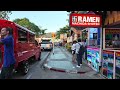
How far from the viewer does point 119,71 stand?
8.22 meters

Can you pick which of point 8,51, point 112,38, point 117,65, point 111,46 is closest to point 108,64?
point 117,65

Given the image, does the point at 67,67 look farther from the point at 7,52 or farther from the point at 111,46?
the point at 7,52

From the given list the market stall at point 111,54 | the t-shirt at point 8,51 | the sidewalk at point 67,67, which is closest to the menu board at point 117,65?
the market stall at point 111,54

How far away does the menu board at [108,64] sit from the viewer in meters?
9.24

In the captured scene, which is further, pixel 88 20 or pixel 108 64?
pixel 88 20

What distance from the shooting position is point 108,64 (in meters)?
9.74

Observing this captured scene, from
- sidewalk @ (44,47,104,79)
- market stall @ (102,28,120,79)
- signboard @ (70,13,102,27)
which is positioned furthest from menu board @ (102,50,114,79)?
signboard @ (70,13,102,27)

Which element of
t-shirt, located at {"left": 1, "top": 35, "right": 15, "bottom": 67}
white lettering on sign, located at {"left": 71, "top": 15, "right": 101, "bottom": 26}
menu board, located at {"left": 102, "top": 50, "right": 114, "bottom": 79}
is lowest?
menu board, located at {"left": 102, "top": 50, "right": 114, "bottom": 79}

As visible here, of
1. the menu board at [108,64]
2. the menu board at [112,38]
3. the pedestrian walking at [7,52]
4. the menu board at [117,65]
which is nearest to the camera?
the pedestrian walking at [7,52]

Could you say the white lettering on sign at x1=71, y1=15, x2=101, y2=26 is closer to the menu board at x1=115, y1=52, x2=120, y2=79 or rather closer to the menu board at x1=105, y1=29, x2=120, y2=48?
the menu board at x1=105, y1=29, x2=120, y2=48

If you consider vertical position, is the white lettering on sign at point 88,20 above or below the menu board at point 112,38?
above

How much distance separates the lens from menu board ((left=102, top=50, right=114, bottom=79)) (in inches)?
364

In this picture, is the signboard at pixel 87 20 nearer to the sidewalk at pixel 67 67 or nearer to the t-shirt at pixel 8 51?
the sidewalk at pixel 67 67
